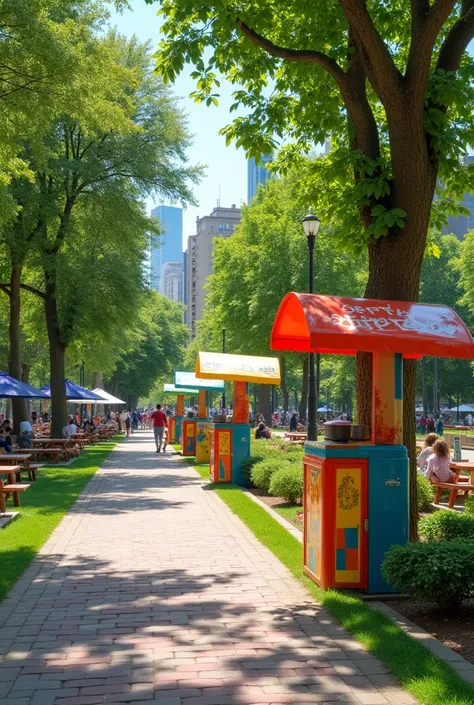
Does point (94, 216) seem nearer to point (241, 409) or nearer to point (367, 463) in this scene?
point (241, 409)

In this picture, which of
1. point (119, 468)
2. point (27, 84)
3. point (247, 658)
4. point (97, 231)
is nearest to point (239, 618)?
point (247, 658)

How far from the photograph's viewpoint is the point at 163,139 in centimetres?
2883

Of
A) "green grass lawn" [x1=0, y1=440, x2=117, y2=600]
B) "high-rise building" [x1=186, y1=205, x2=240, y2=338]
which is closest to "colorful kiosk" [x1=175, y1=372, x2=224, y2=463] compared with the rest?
"green grass lawn" [x1=0, y1=440, x2=117, y2=600]

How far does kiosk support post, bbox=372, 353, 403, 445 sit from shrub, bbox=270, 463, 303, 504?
20.9ft

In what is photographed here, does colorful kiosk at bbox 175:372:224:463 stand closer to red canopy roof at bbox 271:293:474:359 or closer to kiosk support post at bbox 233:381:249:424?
kiosk support post at bbox 233:381:249:424

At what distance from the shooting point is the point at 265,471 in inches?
647

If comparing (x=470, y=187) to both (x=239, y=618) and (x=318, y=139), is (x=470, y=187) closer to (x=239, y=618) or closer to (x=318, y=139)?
(x=318, y=139)

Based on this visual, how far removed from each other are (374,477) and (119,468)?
17643mm

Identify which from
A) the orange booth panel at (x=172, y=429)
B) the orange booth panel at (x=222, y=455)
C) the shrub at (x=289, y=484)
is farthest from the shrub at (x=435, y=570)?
the orange booth panel at (x=172, y=429)

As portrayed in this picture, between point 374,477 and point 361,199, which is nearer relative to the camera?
→ point 374,477

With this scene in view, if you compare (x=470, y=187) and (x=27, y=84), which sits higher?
(x=27, y=84)

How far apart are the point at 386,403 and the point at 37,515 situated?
730 centimetres

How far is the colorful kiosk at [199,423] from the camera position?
2652 centimetres

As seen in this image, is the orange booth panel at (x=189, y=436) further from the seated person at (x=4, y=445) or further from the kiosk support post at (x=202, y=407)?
the seated person at (x=4, y=445)
